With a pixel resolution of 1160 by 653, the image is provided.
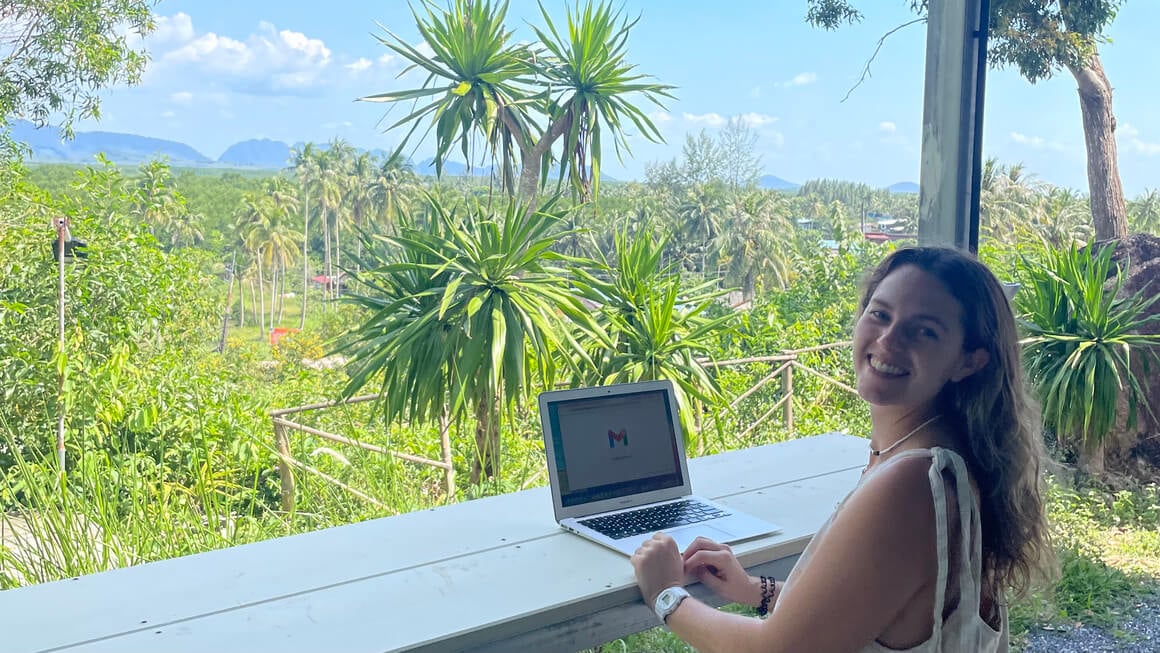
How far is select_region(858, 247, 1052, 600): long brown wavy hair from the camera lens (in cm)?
111

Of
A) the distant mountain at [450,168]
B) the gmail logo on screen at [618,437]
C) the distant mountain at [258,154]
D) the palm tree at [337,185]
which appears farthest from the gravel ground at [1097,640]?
the distant mountain at [258,154]

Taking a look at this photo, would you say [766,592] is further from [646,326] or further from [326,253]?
[326,253]

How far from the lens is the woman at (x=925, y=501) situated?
3.29 feet

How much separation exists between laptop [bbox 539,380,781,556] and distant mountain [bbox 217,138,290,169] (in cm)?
469

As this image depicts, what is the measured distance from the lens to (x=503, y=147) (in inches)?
161

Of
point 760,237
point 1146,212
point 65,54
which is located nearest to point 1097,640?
point 1146,212

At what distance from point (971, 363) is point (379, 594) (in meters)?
0.85

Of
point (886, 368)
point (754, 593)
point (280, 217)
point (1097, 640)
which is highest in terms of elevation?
point (280, 217)

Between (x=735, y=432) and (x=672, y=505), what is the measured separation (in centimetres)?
296

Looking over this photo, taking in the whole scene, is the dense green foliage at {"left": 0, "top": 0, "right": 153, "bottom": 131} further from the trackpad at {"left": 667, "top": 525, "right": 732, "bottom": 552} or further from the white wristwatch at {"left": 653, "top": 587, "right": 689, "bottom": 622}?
the white wristwatch at {"left": 653, "top": 587, "right": 689, "bottom": 622}

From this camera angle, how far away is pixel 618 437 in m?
1.73

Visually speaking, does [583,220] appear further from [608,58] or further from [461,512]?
[461,512]

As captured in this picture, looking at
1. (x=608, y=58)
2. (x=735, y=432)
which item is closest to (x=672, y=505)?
(x=608, y=58)

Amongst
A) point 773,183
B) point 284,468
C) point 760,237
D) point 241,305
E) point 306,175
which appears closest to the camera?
point 284,468
